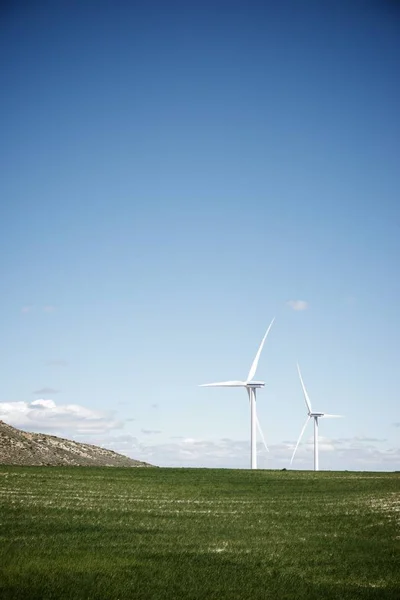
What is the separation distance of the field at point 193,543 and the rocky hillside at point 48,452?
38.2 metres

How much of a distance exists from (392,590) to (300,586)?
2.57 meters

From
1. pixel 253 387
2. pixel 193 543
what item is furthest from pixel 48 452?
pixel 193 543

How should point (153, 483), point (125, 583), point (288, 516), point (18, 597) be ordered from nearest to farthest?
point (18, 597) < point (125, 583) < point (288, 516) < point (153, 483)

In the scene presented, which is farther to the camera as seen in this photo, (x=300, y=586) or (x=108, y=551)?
(x=108, y=551)

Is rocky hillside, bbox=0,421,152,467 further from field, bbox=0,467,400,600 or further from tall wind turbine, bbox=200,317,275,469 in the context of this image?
field, bbox=0,467,400,600

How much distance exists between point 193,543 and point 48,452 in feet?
227

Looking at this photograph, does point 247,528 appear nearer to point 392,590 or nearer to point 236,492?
point 392,590

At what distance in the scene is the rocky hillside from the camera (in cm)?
8794

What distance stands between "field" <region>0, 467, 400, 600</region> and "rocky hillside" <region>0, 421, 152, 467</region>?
1506 inches

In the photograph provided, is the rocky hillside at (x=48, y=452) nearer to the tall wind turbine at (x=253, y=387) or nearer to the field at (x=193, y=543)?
the tall wind turbine at (x=253, y=387)

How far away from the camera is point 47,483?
50375mm

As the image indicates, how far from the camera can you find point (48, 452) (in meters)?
93.3

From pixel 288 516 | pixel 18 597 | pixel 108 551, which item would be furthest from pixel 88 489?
pixel 18 597

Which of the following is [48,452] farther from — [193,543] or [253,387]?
[193,543]
